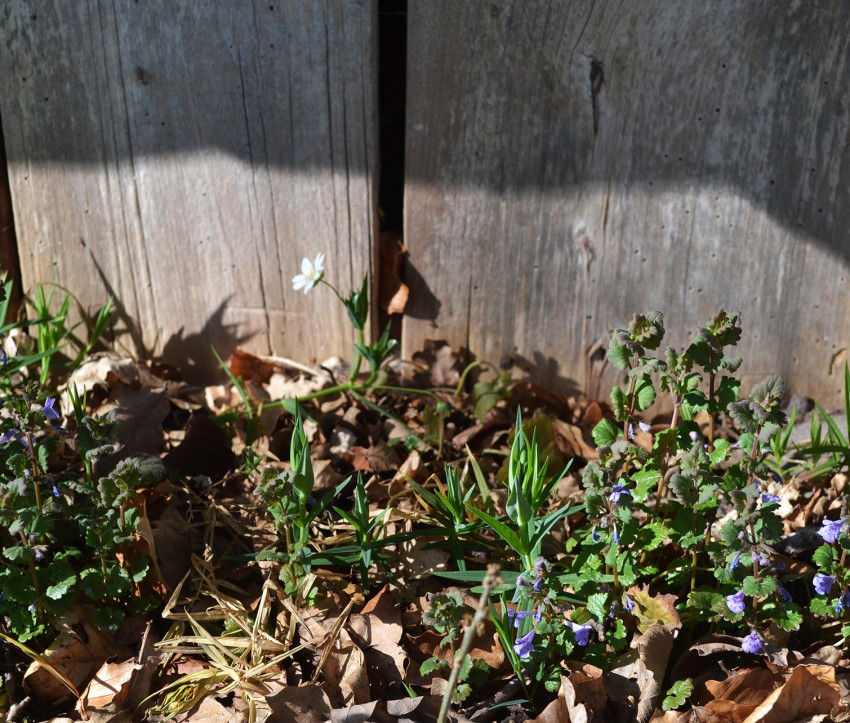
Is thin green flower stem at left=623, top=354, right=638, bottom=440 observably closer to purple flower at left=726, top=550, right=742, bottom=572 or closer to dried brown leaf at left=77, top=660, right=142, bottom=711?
purple flower at left=726, top=550, right=742, bottom=572

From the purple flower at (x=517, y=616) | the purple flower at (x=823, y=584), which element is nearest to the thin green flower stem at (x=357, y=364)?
the purple flower at (x=517, y=616)

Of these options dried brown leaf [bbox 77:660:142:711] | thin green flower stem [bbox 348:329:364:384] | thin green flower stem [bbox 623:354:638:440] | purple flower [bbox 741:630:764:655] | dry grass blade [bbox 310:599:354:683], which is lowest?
dried brown leaf [bbox 77:660:142:711]

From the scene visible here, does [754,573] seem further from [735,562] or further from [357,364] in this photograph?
[357,364]

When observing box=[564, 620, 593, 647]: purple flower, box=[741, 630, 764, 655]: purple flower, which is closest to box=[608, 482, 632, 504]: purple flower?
box=[564, 620, 593, 647]: purple flower

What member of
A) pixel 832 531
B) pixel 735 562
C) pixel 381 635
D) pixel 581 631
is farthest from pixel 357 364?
pixel 832 531

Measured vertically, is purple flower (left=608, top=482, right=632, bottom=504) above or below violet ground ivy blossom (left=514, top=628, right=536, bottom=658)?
above

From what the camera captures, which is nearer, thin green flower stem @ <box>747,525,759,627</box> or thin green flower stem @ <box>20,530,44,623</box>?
thin green flower stem @ <box>747,525,759,627</box>

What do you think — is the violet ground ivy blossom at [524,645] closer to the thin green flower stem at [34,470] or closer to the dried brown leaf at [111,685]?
the dried brown leaf at [111,685]
